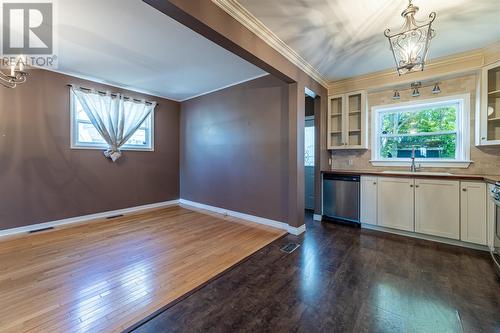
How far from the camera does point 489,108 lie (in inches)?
114

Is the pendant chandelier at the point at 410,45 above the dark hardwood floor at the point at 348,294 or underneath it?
above

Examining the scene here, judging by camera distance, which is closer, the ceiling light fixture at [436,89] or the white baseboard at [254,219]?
the ceiling light fixture at [436,89]

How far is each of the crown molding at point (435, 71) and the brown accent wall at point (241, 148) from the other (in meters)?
1.40

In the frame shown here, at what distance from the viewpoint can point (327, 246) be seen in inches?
116

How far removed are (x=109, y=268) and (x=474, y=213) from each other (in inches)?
176

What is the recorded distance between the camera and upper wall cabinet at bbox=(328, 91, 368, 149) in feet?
12.8

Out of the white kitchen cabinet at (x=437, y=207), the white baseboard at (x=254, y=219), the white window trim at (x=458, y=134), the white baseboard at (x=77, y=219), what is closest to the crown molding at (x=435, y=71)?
the white window trim at (x=458, y=134)

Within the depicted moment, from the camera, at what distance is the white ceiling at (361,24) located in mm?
2133

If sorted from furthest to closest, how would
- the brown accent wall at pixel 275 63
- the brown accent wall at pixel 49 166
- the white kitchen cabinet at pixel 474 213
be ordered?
the brown accent wall at pixel 49 166 < the white kitchen cabinet at pixel 474 213 < the brown accent wall at pixel 275 63

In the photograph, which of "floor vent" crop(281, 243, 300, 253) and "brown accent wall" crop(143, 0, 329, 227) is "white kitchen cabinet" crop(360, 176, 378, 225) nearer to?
"brown accent wall" crop(143, 0, 329, 227)

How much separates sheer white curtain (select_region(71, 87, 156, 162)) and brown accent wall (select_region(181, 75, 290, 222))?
47.7 inches

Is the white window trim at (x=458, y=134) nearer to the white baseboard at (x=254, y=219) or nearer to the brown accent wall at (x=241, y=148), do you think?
the brown accent wall at (x=241, y=148)

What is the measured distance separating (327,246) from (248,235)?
46.1 inches

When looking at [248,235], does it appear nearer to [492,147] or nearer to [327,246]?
[327,246]
